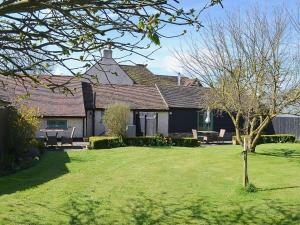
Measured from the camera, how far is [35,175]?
48.4 feet

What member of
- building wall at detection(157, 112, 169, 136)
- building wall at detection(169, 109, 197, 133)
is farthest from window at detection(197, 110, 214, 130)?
building wall at detection(157, 112, 169, 136)

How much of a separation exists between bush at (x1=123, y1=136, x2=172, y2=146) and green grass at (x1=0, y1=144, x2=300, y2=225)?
7726mm

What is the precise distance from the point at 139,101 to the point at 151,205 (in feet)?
88.0

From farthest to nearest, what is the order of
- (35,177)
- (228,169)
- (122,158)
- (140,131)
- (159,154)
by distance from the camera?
(140,131) → (159,154) → (122,158) → (228,169) → (35,177)

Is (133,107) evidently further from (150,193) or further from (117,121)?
Answer: (150,193)

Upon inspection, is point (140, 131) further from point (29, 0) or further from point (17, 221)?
point (29, 0)

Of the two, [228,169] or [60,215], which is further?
[228,169]

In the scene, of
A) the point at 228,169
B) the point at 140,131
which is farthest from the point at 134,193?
the point at 140,131

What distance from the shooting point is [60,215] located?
30.7 feet

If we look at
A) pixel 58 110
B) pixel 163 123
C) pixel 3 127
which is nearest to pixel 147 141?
pixel 58 110

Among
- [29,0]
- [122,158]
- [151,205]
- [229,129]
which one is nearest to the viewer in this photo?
[29,0]

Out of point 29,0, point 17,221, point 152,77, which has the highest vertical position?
point 152,77

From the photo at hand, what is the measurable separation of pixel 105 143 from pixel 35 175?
1073 cm

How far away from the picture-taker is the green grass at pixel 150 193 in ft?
31.3
